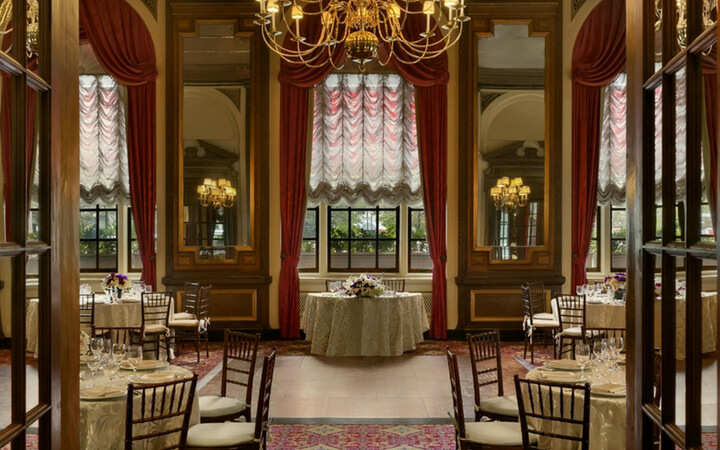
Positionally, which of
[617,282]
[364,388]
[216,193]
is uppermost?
[216,193]

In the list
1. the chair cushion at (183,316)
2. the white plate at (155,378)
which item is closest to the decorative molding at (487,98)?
the chair cushion at (183,316)

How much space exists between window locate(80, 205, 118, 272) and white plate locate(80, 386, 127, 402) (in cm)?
761

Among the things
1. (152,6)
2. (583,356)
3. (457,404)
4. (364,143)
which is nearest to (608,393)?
(583,356)

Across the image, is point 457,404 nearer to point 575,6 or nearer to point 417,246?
point 417,246

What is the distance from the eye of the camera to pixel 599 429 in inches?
160

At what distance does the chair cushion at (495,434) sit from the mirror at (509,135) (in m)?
6.39

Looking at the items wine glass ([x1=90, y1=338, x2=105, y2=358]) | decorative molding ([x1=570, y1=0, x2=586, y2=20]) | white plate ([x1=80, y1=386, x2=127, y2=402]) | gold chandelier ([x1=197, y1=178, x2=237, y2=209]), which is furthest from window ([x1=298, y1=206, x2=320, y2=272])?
white plate ([x1=80, y1=386, x2=127, y2=402])

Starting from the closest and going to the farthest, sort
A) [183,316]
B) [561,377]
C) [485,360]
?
[561,377], [485,360], [183,316]

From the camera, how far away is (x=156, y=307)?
903 cm

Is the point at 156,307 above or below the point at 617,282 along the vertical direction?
below

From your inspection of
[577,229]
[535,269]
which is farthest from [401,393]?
[577,229]

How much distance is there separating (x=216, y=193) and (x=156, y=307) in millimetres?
2308

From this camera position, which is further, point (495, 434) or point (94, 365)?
point (94, 365)

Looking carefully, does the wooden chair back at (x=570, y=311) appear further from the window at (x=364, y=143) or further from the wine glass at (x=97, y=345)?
the wine glass at (x=97, y=345)
